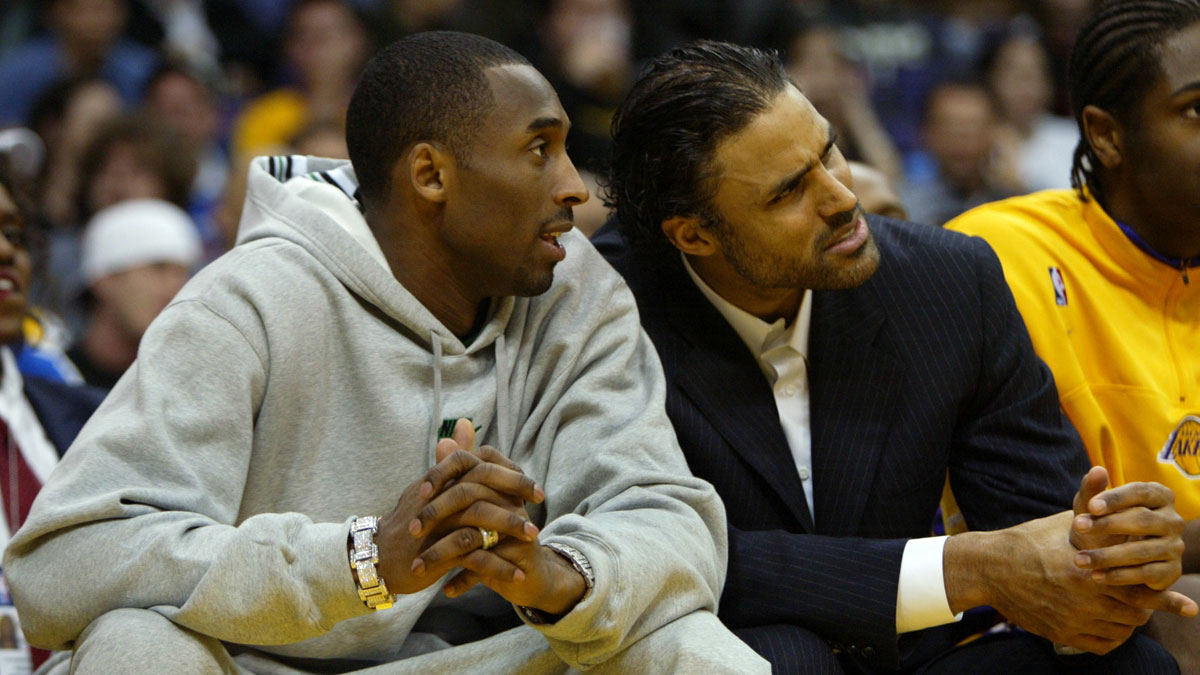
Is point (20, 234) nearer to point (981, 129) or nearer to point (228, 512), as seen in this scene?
point (228, 512)

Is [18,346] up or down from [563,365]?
down

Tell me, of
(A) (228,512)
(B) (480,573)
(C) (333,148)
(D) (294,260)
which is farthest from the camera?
(C) (333,148)

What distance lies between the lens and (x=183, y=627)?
2.05 metres

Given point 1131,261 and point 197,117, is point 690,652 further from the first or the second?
point 197,117

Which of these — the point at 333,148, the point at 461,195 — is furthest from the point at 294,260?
the point at 333,148

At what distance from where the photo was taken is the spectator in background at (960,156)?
5.63m

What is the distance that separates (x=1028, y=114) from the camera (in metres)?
6.48

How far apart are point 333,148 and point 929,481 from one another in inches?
108

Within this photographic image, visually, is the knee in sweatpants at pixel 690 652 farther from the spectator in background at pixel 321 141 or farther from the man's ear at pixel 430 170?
the spectator in background at pixel 321 141

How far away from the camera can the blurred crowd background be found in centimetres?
482

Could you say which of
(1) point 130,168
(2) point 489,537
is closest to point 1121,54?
(2) point 489,537

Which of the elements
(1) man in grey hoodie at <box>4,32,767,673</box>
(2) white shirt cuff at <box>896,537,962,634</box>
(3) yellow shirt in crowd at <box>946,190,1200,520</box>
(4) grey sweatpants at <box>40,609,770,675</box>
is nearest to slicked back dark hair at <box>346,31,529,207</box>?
(1) man in grey hoodie at <box>4,32,767,673</box>

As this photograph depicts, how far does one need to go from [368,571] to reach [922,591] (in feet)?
3.29

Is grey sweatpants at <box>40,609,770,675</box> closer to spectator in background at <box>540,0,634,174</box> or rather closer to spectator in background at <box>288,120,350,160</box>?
spectator in background at <box>288,120,350,160</box>
